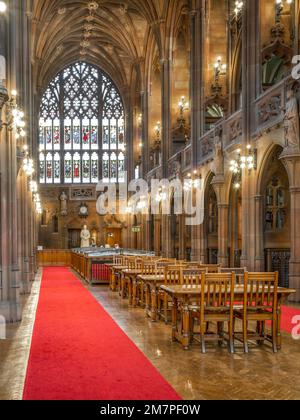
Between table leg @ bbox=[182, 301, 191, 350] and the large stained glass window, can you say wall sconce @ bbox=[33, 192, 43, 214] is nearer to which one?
the large stained glass window

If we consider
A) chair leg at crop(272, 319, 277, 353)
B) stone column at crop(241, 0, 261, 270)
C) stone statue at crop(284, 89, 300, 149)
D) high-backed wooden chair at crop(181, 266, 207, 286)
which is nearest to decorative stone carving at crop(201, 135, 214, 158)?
stone column at crop(241, 0, 261, 270)

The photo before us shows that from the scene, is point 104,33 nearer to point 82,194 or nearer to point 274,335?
point 82,194

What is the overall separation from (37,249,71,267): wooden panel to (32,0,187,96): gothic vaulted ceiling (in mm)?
11725

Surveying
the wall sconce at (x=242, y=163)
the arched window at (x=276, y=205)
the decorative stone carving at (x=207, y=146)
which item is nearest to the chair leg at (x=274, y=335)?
the wall sconce at (x=242, y=163)

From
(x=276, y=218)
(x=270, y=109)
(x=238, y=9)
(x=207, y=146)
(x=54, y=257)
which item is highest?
(x=238, y=9)

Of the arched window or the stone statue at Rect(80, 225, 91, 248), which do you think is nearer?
the arched window

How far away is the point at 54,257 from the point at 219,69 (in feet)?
64.5

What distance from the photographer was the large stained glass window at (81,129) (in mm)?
45406

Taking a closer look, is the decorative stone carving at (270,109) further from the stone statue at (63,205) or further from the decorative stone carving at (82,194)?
the decorative stone carving at (82,194)

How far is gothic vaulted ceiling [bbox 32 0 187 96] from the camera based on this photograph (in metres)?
31.1

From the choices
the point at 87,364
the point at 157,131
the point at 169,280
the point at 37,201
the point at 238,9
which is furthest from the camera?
the point at 37,201

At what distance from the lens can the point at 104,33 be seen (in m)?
A: 39.9

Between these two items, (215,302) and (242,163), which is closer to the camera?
(215,302)

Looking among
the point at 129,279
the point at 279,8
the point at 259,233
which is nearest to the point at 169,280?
the point at 129,279
